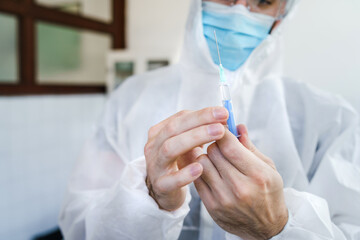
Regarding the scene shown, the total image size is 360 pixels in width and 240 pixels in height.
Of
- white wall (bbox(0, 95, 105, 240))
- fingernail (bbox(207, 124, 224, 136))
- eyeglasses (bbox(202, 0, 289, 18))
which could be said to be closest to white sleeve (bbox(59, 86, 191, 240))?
fingernail (bbox(207, 124, 224, 136))

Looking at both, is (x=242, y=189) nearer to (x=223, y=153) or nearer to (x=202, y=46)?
(x=223, y=153)

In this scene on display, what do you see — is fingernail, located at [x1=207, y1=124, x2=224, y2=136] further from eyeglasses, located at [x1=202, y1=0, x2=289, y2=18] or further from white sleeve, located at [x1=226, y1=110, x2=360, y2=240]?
eyeglasses, located at [x1=202, y1=0, x2=289, y2=18]

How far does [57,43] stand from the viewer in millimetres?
2002

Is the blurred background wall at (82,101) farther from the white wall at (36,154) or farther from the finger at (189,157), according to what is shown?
the finger at (189,157)

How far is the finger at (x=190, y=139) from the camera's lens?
0.43m

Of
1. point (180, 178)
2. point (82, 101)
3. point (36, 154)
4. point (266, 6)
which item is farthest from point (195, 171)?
point (82, 101)

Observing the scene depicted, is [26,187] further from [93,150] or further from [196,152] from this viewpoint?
[196,152]

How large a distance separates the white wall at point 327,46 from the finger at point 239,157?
0.77 meters

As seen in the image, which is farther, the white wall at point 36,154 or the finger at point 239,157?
the white wall at point 36,154

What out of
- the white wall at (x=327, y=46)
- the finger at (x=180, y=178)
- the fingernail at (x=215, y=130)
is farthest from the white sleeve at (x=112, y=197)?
the white wall at (x=327, y=46)

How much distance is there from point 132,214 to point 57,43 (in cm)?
180

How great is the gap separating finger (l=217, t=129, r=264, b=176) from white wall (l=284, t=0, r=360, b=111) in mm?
769

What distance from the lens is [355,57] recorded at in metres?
0.97

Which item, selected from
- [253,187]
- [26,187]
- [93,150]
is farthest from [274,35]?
[26,187]
